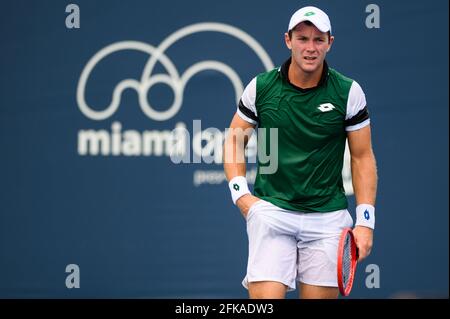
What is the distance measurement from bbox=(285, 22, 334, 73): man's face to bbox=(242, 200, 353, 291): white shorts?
77 cm

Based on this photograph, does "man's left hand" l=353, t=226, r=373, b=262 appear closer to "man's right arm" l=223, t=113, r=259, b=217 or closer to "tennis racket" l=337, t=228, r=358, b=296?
"tennis racket" l=337, t=228, r=358, b=296

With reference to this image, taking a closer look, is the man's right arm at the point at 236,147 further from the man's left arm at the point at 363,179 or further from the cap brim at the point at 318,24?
the cap brim at the point at 318,24

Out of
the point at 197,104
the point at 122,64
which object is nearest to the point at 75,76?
the point at 122,64

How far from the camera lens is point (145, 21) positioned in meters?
7.74

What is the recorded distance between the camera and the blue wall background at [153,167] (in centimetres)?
768

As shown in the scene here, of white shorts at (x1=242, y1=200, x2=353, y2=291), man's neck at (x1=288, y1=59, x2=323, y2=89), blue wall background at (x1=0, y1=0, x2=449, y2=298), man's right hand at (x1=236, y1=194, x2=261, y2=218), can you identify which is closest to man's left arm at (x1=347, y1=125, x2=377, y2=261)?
white shorts at (x1=242, y1=200, x2=353, y2=291)

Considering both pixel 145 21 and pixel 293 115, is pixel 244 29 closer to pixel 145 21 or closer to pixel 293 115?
pixel 145 21

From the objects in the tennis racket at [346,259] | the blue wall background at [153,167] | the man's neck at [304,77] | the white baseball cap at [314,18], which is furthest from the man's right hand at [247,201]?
the blue wall background at [153,167]

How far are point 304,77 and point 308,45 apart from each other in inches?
7.9

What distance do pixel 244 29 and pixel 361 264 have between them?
1.99 meters

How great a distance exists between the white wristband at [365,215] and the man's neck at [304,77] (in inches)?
27.3

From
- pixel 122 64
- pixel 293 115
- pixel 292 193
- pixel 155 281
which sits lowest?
pixel 155 281

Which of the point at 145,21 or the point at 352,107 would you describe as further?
the point at 145,21

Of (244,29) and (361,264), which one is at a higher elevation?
(244,29)
